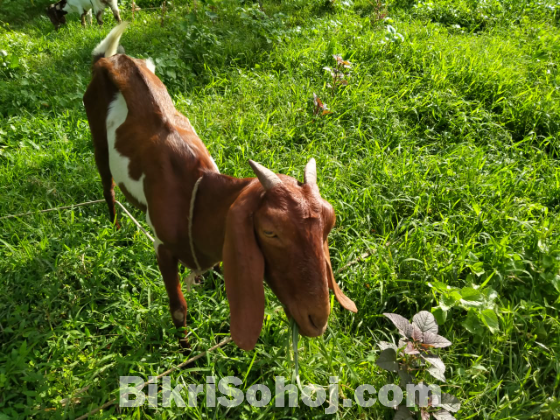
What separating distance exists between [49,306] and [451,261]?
247cm

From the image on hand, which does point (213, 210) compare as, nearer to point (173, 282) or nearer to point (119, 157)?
point (173, 282)

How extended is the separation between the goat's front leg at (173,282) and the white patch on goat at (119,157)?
323mm

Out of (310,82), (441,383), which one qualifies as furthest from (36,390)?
(310,82)

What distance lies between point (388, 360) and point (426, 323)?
0.87 feet

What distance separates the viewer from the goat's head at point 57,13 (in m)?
6.14

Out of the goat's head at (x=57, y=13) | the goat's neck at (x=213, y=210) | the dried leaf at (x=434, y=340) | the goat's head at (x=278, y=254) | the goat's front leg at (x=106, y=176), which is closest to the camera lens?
the goat's head at (x=278, y=254)

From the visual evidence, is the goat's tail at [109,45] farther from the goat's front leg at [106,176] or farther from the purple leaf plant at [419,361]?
the purple leaf plant at [419,361]

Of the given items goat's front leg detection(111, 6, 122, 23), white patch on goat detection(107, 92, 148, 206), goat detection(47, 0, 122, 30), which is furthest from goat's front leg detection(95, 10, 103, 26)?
white patch on goat detection(107, 92, 148, 206)

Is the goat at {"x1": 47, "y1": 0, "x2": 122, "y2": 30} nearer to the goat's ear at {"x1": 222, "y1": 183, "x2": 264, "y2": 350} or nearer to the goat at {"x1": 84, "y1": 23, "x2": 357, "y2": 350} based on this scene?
the goat at {"x1": 84, "y1": 23, "x2": 357, "y2": 350}

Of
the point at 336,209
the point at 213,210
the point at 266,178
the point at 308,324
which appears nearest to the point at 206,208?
the point at 213,210

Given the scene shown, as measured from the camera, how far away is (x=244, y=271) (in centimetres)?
127

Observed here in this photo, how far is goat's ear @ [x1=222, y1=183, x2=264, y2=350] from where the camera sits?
126 centimetres

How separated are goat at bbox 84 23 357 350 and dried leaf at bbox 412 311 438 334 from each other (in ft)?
1.63

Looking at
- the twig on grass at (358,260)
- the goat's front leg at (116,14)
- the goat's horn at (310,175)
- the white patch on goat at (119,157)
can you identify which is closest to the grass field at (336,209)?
the twig on grass at (358,260)
